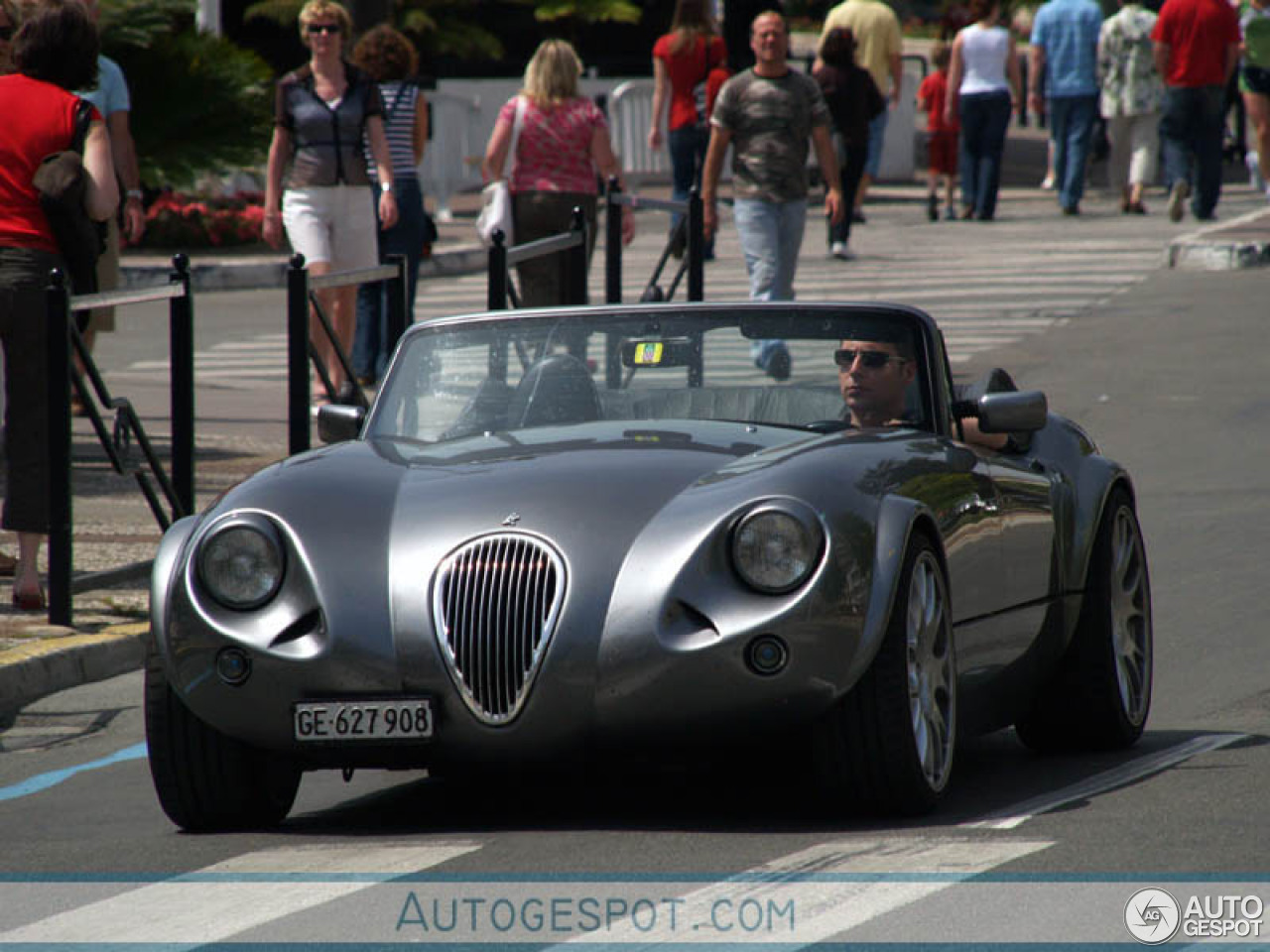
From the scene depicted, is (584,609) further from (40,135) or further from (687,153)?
(687,153)

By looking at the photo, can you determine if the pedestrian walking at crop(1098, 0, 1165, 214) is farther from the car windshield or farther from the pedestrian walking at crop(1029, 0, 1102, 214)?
the car windshield

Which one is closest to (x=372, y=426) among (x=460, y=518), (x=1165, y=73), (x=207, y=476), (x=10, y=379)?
(x=460, y=518)

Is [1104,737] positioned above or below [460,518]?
below

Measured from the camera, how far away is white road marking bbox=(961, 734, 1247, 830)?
19.9 ft

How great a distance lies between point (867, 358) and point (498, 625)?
181 centimetres

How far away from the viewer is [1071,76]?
26.3m

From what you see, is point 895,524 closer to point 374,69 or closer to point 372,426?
point 372,426

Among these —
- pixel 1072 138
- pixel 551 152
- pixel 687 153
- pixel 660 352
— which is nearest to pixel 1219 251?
pixel 687 153

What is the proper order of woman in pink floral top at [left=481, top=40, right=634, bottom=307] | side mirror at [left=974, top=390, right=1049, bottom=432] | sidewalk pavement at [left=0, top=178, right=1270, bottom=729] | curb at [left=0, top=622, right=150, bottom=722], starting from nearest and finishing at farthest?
side mirror at [left=974, top=390, right=1049, bottom=432]
curb at [left=0, top=622, right=150, bottom=722]
sidewalk pavement at [left=0, top=178, right=1270, bottom=729]
woman in pink floral top at [left=481, top=40, right=634, bottom=307]

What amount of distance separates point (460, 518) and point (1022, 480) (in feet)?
5.95

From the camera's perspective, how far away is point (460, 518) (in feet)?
19.6

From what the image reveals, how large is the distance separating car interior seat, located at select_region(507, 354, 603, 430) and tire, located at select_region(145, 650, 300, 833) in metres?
1.28

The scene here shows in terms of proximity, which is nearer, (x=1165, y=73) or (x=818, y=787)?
(x=818, y=787)

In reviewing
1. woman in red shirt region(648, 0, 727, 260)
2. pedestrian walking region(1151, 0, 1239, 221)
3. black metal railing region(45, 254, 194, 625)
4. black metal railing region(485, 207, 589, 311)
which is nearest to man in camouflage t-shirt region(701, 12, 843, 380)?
black metal railing region(485, 207, 589, 311)
